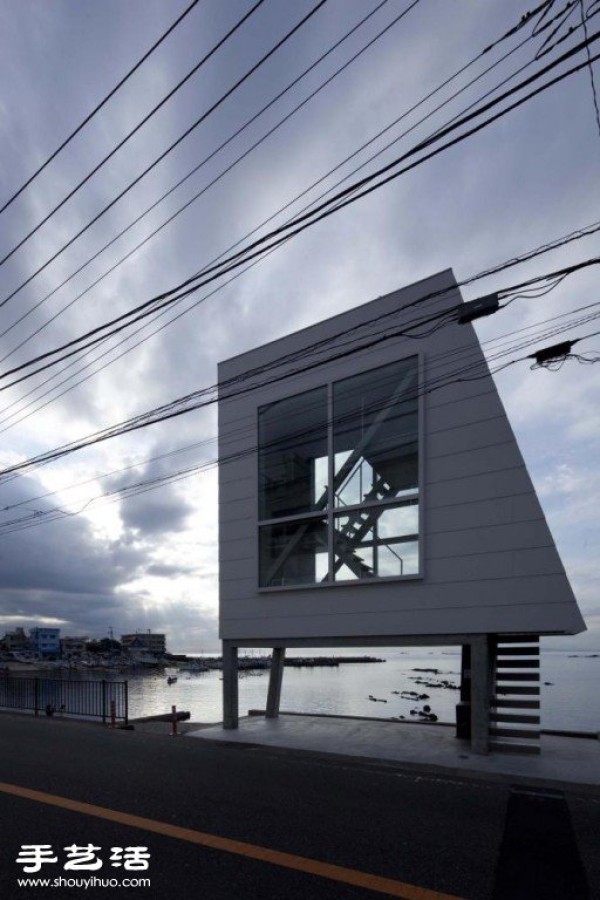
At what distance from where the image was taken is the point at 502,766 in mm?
9461

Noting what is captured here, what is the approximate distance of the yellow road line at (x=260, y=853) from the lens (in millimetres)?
4129

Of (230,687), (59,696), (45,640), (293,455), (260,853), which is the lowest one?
(45,640)

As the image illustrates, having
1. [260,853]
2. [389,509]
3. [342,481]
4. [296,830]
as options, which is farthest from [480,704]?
[260,853]

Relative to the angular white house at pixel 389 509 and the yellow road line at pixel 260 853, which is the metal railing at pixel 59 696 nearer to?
the angular white house at pixel 389 509

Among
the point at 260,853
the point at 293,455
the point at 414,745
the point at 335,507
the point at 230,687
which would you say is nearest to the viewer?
the point at 260,853

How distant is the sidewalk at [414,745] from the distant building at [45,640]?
153 metres

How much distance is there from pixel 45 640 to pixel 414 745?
160 meters

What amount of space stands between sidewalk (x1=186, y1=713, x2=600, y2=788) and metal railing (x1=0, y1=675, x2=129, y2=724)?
3863mm

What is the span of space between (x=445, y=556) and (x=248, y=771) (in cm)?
545

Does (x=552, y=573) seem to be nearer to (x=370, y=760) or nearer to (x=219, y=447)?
(x=370, y=760)

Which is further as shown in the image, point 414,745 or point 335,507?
point 335,507

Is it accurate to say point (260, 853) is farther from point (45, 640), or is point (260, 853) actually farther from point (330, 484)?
point (45, 640)

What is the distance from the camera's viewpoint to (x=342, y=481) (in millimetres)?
→ 13688

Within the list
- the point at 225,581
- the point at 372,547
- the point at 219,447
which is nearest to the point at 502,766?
the point at 372,547
